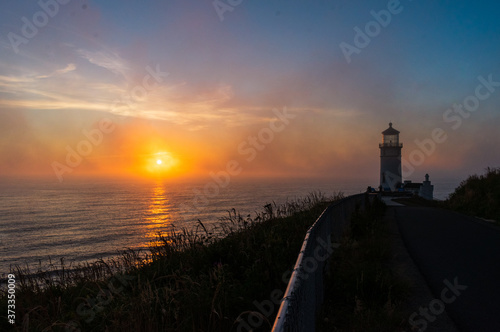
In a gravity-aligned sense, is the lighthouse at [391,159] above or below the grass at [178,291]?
above

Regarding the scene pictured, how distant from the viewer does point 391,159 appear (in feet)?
199

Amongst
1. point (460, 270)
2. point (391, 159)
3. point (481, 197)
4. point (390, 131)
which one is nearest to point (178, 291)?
point (460, 270)

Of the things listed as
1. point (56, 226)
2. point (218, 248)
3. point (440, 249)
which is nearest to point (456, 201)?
point (440, 249)

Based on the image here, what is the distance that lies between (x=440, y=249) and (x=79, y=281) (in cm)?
964

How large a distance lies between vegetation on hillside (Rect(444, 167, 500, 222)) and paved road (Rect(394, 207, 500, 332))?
475 cm

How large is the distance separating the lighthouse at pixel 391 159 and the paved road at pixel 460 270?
159ft

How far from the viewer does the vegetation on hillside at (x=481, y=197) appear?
59.7 ft

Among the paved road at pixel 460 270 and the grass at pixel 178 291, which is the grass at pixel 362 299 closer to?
the paved road at pixel 460 270

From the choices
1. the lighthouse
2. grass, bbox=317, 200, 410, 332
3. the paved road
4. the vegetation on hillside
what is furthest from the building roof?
grass, bbox=317, 200, 410, 332

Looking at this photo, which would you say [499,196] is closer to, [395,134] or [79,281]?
[79,281]

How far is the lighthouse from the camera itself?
60559 millimetres

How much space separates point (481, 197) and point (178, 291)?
2105cm

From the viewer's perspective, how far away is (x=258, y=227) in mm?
10367

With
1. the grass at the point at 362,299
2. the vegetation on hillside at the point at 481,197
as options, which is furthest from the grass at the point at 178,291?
the vegetation on hillside at the point at 481,197
